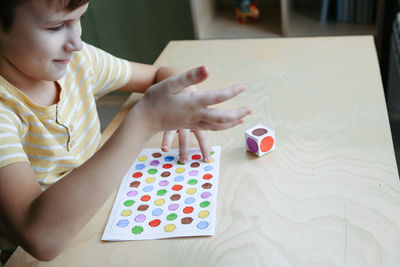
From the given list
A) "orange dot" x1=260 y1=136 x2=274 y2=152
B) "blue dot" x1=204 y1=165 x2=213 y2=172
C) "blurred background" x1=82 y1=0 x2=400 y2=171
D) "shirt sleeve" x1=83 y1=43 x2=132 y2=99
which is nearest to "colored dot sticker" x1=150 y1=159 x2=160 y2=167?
"blue dot" x1=204 y1=165 x2=213 y2=172

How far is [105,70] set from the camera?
1.04 meters

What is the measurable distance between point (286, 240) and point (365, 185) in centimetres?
19

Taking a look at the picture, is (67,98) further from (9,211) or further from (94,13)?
(94,13)

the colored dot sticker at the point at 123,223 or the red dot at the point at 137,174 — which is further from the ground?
the colored dot sticker at the point at 123,223

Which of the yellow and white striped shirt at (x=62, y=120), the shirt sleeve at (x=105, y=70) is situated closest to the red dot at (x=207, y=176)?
the yellow and white striped shirt at (x=62, y=120)

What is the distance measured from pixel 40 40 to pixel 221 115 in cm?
31

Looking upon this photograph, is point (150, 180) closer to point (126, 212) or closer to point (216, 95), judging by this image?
point (126, 212)

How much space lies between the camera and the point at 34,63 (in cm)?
71

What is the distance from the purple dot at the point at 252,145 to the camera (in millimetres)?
798

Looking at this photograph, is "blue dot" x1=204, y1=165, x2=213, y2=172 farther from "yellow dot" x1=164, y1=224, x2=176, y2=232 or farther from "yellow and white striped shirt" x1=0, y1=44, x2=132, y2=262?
"yellow and white striped shirt" x1=0, y1=44, x2=132, y2=262

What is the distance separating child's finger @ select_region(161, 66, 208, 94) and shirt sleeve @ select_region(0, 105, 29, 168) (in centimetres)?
26

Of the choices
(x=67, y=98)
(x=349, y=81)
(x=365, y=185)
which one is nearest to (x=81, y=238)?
(x=67, y=98)

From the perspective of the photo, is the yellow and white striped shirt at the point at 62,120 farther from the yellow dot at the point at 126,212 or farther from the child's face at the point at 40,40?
the yellow dot at the point at 126,212

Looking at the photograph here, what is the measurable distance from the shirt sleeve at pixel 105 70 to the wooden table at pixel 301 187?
0.21 ft
